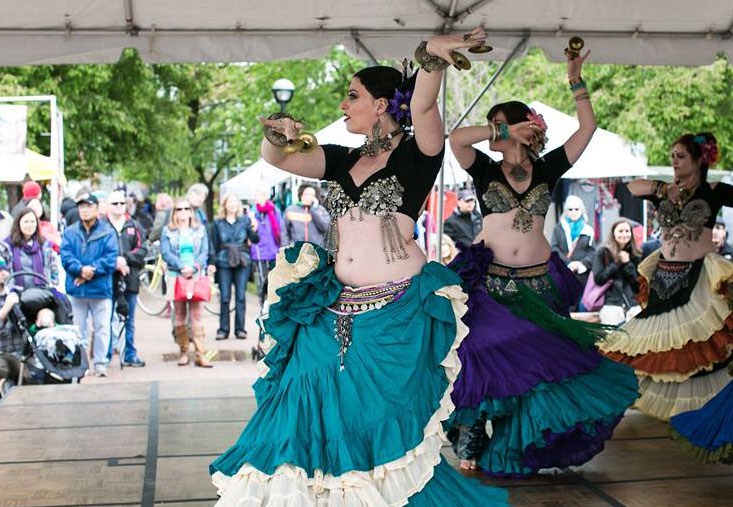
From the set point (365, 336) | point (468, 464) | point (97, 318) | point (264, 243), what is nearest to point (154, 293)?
point (264, 243)

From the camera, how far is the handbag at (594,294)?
9.12 meters

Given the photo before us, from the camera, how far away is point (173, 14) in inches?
236

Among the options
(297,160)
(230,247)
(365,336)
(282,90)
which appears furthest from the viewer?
(282,90)

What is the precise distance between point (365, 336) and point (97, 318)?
5.52m

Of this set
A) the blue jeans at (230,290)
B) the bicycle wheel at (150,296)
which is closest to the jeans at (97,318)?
the blue jeans at (230,290)

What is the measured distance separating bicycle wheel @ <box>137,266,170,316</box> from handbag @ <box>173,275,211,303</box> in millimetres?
5087

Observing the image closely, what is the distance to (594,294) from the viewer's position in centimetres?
920

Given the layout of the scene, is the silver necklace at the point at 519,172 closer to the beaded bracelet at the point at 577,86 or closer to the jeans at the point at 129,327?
the beaded bracelet at the point at 577,86

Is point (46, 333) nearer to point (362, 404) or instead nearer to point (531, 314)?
point (531, 314)

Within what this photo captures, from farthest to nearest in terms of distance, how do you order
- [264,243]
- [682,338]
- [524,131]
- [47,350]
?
[264,243], [47,350], [682,338], [524,131]

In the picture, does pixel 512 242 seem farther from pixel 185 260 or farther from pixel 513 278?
pixel 185 260

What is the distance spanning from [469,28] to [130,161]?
49.7ft

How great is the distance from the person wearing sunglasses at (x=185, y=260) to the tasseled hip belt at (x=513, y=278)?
4.55m

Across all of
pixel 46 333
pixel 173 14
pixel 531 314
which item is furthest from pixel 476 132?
pixel 46 333
